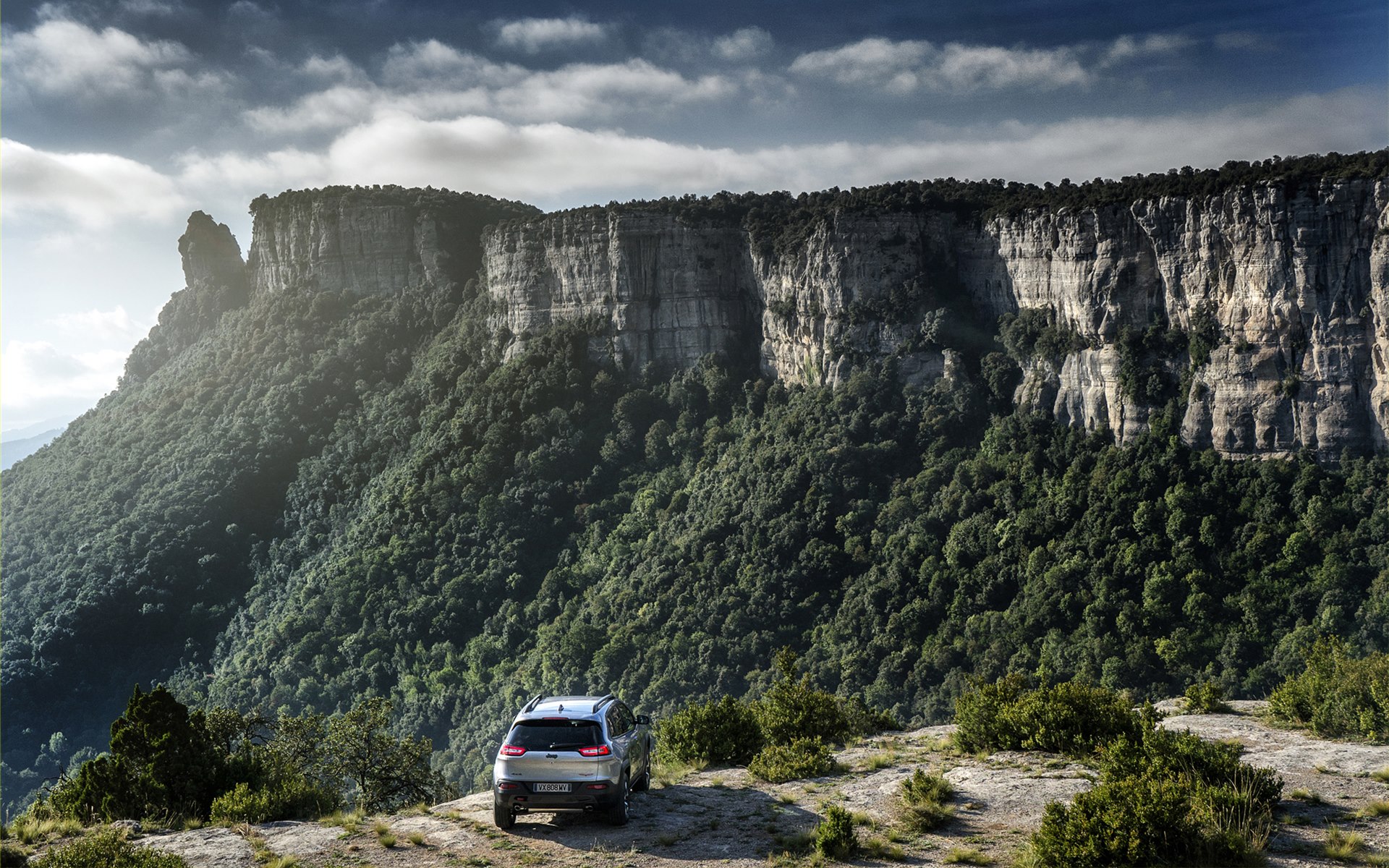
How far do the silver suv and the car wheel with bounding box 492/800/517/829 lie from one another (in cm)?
1

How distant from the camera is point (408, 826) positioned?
16641 mm

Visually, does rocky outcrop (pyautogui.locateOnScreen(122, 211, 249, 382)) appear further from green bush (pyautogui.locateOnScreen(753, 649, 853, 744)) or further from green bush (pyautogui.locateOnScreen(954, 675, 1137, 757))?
green bush (pyautogui.locateOnScreen(954, 675, 1137, 757))

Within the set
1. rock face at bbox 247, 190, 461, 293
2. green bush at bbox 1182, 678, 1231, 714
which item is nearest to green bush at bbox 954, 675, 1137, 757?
green bush at bbox 1182, 678, 1231, 714

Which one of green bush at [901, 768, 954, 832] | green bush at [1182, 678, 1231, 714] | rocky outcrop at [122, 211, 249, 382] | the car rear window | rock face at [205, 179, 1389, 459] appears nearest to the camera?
green bush at [901, 768, 954, 832]

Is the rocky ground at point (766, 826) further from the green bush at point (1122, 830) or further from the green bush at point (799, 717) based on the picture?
the green bush at point (799, 717)

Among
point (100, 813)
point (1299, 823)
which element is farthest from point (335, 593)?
point (1299, 823)

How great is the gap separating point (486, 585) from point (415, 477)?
14.3 m

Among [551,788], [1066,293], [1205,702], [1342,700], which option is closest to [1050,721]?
[1342,700]

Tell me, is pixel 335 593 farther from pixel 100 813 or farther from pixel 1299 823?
pixel 1299 823

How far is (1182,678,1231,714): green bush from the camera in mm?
25281

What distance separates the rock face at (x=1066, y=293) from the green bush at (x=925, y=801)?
47578mm

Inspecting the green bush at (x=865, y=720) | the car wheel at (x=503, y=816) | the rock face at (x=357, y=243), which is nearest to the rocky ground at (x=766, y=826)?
the car wheel at (x=503, y=816)

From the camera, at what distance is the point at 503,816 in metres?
15.6

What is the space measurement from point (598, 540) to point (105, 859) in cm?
6582
